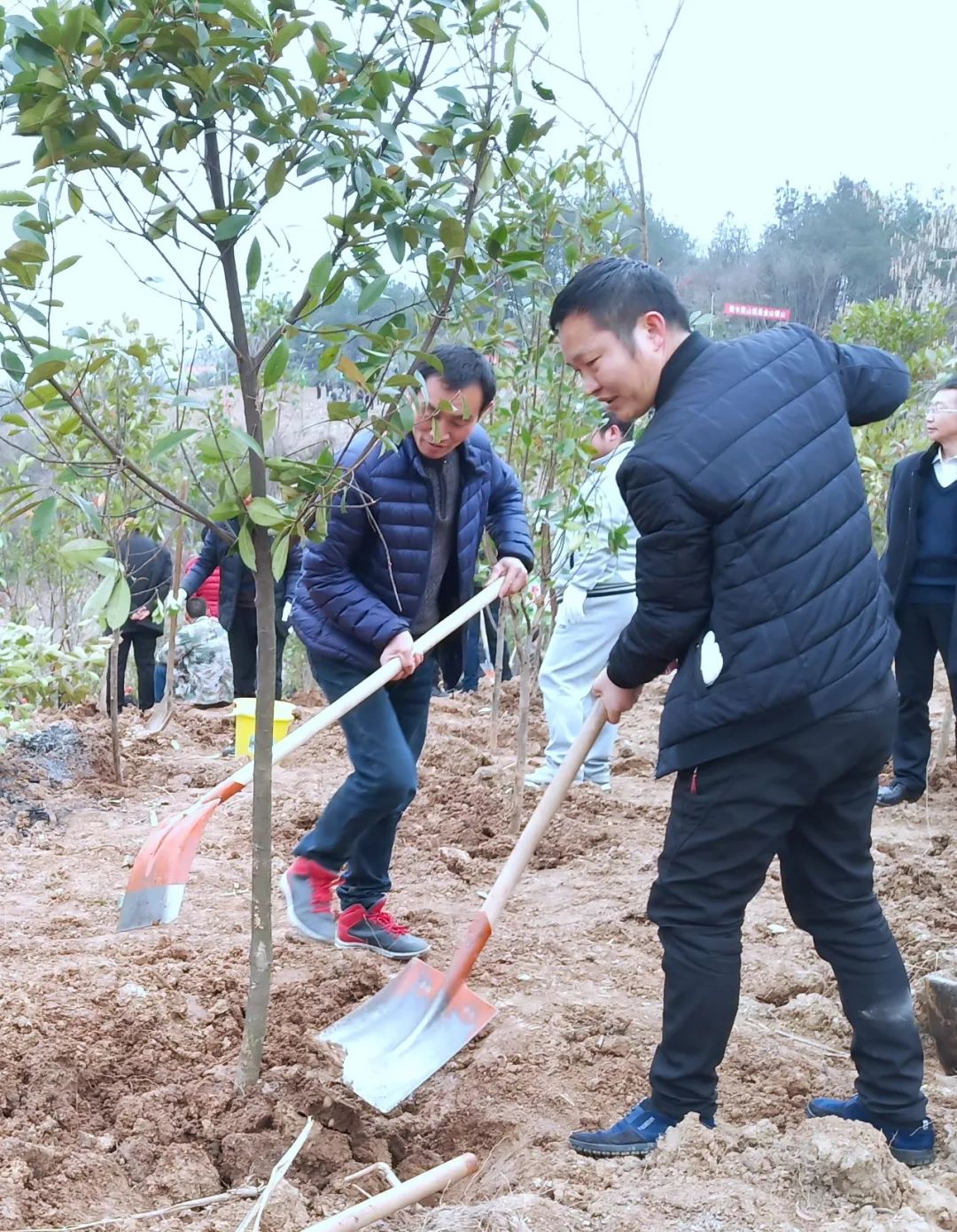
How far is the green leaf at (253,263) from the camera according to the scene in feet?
6.95

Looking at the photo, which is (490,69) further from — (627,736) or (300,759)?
(627,736)

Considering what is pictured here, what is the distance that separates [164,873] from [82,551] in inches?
57.9

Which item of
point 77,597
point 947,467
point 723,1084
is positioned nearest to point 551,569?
point 947,467

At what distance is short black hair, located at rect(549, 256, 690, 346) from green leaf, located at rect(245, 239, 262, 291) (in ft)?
1.92

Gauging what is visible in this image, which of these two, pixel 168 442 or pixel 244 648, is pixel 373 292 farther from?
pixel 244 648

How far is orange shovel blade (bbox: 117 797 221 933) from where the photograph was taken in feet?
10.2

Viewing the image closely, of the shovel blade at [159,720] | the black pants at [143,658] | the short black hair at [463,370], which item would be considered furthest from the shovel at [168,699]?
the short black hair at [463,370]

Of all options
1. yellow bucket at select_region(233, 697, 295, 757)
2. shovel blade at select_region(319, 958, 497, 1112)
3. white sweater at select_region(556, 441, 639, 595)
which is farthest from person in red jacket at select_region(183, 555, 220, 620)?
shovel blade at select_region(319, 958, 497, 1112)

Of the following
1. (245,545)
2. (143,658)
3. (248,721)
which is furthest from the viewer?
(143,658)

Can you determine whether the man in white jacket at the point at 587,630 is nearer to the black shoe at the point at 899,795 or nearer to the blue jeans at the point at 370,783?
the black shoe at the point at 899,795

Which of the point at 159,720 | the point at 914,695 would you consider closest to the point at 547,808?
the point at 914,695

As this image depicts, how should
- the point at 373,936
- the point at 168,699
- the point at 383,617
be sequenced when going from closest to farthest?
the point at 383,617 → the point at 373,936 → the point at 168,699

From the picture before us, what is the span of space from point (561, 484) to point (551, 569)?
0.47 metres

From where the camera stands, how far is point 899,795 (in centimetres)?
554
